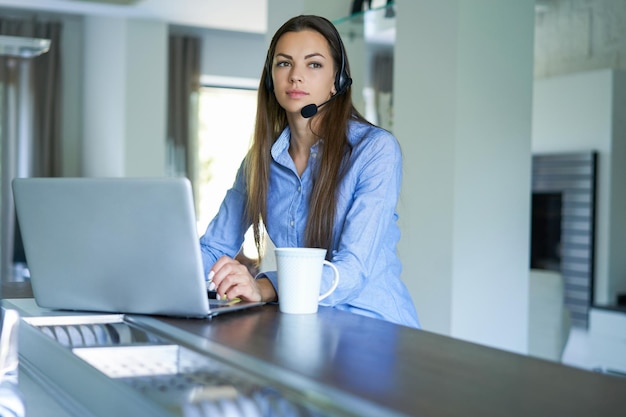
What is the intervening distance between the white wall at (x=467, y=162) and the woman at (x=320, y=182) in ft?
3.31

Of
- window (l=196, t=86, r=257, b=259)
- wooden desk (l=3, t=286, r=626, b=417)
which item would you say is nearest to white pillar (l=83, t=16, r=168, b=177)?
window (l=196, t=86, r=257, b=259)

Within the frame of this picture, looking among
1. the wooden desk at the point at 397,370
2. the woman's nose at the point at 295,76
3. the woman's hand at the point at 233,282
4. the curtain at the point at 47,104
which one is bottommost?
the wooden desk at the point at 397,370

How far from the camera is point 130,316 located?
1541mm

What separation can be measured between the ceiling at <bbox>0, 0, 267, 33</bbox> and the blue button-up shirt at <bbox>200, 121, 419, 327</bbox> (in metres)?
4.85

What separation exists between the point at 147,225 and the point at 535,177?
218 inches

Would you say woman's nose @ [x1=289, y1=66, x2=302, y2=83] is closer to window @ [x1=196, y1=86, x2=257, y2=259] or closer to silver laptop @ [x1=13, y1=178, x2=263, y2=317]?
silver laptop @ [x1=13, y1=178, x2=263, y2=317]

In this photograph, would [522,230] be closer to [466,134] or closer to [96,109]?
[466,134]

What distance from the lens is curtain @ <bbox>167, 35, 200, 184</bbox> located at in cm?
825

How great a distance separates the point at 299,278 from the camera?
60.7 inches

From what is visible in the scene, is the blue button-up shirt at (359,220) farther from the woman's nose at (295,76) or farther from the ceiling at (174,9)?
the ceiling at (174,9)

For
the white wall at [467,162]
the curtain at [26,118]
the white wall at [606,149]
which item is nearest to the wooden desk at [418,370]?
the white wall at [467,162]

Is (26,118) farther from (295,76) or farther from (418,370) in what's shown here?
(418,370)

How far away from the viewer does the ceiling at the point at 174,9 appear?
6.71 meters

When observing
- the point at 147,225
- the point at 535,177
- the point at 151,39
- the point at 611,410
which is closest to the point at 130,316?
the point at 147,225
